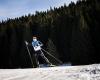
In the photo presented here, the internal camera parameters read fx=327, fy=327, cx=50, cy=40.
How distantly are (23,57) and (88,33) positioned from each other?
2125 centimetres

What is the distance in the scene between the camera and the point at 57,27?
8544 centimetres

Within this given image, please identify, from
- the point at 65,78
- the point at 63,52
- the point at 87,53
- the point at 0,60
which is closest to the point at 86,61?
the point at 87,53

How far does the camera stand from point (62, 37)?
3164 inches

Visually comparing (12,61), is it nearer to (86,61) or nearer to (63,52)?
(63,52)

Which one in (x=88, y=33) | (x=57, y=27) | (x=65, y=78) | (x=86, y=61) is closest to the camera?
(x=65, y=78)

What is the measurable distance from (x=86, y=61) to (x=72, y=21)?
2150cm

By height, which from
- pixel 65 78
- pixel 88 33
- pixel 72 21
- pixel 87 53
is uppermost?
pixel 72 21

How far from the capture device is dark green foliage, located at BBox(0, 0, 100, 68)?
6280 cm

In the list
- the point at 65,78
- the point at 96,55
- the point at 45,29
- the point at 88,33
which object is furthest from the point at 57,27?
the point at 65,78

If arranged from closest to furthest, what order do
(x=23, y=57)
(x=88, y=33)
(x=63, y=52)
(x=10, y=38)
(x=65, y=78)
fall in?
(x=65, y=78), (x=88, y=33), (x=63, y=52), (x=23, y=57), (x=10, y=38)

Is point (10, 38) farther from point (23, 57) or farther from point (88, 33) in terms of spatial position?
point (88, 33)

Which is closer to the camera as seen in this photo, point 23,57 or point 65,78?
point 65,78

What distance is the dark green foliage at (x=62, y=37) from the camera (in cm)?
6280

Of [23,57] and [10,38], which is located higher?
[10,38]
